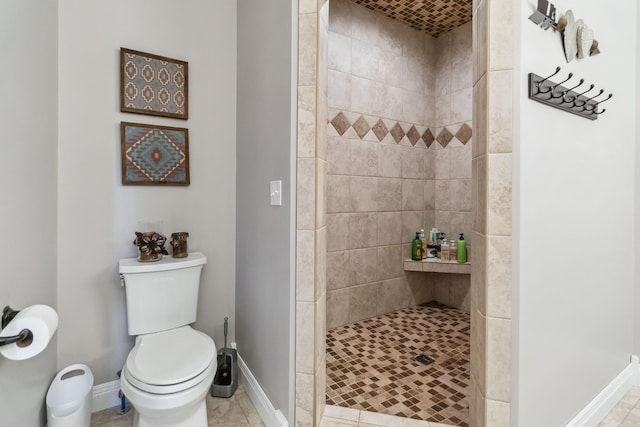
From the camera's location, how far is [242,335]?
2.04 m

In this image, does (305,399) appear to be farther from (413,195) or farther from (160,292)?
(413,195)

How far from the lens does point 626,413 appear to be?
1649mm

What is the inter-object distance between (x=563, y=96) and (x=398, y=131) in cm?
179

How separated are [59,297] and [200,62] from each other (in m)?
1.61

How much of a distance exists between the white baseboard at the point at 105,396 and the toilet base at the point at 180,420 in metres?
0.42

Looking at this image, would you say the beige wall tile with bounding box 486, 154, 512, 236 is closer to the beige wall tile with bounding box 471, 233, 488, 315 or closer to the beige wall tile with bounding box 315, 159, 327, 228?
the beige wall tile with bounding box 471, 233, 488, 315

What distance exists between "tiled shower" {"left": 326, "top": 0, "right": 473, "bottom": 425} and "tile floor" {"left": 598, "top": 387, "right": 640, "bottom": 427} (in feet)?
4.40

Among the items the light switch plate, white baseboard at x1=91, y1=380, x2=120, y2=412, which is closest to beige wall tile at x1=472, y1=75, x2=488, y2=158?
the light switch plate

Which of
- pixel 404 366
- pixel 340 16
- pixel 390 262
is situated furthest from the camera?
pixel 390 262

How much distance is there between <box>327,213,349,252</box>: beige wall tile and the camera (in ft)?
8.80

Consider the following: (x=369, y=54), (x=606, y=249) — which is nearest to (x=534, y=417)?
(x=606, y=249)

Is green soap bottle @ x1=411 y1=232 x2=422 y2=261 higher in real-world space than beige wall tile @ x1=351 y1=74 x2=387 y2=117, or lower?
lower

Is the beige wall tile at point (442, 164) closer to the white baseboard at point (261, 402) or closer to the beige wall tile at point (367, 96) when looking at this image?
the beige wall tile at point (367, 96)

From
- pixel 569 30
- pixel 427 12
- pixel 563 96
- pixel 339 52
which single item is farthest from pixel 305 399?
pixel 427 12
